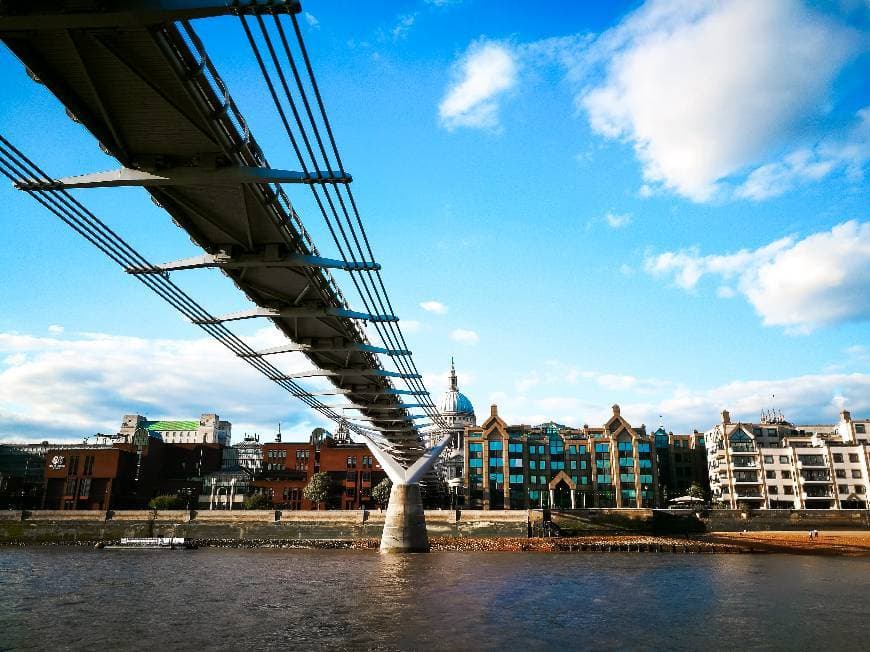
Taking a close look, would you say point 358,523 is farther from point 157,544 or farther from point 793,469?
point 793,469

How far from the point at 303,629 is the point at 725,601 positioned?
751 inches

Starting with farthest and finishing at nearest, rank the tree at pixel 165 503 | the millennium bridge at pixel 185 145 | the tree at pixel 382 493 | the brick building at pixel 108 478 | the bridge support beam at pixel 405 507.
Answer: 1. the brick building at pixel 108 478
2. the tree at pixel 382 493
3. the tree at pixel 165 503
4. the bridge support beam at pixel 405 507
5. the millennium bridge at pixel 185 145

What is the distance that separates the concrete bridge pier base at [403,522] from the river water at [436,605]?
21.3 feet

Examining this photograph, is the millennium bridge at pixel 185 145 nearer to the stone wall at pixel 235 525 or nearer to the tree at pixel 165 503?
the stone wall at pixel 235 525

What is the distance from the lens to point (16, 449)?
130875 millimetres

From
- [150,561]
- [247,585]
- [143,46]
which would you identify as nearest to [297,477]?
[150,561]

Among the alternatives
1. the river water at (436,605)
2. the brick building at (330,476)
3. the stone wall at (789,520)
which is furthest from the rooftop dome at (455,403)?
the river water at (436,605)

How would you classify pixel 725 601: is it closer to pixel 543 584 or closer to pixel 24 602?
pixel 543 584

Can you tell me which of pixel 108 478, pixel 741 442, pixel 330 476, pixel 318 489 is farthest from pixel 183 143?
pixel 741 442

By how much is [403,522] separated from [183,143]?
44607mm

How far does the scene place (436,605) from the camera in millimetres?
26469

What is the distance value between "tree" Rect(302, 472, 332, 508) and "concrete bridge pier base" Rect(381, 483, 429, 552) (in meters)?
38.0

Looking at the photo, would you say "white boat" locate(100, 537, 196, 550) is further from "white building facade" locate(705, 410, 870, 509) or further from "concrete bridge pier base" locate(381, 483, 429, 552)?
"white building facade" locate(705, 410, 870, 509)

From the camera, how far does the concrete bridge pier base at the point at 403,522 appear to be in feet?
176
